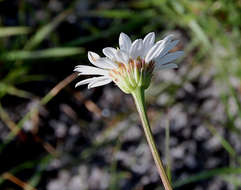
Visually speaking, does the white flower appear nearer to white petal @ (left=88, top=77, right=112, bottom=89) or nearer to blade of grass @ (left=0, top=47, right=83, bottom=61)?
white petal @ (left=88, top=77, right=112, bottom=89)

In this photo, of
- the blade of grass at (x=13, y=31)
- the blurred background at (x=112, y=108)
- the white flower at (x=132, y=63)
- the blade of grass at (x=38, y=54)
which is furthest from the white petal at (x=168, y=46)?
the blade of grass at (x=13, y=31)

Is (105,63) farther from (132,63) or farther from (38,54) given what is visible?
(38,54)

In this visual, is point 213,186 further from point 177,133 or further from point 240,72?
point 240,72

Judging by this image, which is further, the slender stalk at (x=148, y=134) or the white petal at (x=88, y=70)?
the white petal at (x=88, y=70)

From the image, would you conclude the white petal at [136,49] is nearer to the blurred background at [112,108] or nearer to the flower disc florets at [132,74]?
the flower disc florets at [132,74]

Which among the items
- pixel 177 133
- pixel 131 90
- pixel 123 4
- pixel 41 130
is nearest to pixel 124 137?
pixel 177 133

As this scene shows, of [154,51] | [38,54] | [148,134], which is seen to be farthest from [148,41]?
[38,54]
